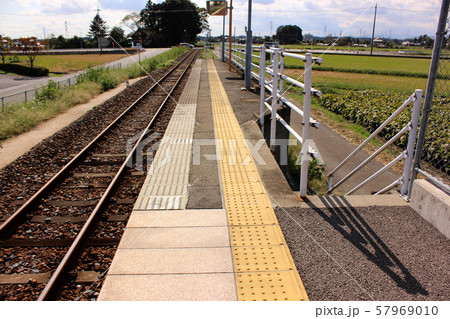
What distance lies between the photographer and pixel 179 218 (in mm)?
4465

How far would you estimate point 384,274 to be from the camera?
3260 mm

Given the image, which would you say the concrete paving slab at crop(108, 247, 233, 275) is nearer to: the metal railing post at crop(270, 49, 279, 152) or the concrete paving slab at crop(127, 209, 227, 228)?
the concrete paving slab at crop(127, 209, 227, 228)

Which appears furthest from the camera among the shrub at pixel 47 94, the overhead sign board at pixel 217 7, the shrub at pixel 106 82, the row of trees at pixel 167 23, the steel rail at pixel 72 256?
the row of trees at pixel 167 23

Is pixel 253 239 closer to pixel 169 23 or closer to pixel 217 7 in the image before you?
pixel 217 7

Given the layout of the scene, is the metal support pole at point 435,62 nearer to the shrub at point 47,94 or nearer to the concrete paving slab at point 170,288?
the concrete paving slab at point 170,288

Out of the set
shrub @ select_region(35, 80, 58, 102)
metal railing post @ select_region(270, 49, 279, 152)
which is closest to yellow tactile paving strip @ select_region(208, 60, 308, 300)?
metal railing post @ select_region(270, 49, 279, 152)

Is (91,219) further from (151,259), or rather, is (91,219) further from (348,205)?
(348,205)

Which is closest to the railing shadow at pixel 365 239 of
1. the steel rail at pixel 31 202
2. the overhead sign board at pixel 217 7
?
the steel rail at pixel 31 202

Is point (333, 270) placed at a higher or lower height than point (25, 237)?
higher

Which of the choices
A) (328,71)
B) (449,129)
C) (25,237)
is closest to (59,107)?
(25,237)

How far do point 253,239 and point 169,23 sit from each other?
11075 cm

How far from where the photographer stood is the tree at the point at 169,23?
106m

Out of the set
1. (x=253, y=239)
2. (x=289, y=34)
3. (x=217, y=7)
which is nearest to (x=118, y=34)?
(x=289, y=34)

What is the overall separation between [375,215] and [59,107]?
13550 millimetres
